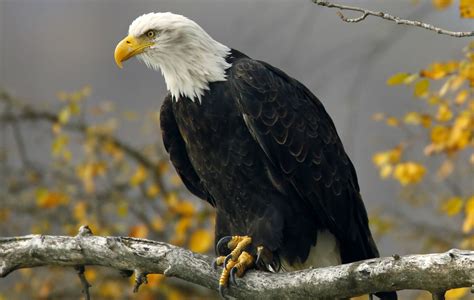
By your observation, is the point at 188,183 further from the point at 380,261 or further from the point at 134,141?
the point at 134,141

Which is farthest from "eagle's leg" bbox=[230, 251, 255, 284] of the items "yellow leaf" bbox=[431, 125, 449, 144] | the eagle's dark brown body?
"yellow leaf" bbox=[431, 125, 449, 144]

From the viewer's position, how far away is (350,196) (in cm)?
417

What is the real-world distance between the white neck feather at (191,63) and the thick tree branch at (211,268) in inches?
34.0

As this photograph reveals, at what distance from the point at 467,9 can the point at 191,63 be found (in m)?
1.37

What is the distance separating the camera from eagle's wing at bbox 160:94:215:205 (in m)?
4.28

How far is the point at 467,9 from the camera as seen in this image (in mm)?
3557

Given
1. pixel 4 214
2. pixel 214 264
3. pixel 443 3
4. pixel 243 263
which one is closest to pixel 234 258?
pixel 243 263

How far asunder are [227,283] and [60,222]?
3419 millimetres

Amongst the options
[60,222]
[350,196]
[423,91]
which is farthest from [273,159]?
[60,222]

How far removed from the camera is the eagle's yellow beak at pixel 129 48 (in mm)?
4211

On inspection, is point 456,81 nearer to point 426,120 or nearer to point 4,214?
point 426,120

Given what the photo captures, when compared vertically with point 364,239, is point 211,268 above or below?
below

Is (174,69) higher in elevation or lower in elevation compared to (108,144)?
lower

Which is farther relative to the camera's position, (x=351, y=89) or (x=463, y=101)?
(x=351, y=89)
